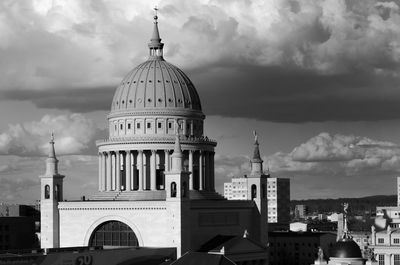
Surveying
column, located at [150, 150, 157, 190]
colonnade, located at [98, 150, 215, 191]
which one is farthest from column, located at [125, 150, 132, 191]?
column, located at [150, 150, 157, 190]

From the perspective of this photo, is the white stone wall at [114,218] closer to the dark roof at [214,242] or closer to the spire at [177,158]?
the spire at [177,158]

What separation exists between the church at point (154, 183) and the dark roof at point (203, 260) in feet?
43.1

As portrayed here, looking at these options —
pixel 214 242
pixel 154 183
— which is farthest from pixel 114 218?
pixel 214 242

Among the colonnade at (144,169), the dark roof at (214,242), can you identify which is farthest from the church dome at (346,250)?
the colonnade at (144,169)

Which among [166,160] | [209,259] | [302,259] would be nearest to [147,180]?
[166,160]

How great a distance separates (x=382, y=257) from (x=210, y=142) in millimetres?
51629

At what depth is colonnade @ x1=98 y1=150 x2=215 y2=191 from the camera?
152250 millimetres

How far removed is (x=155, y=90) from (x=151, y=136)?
7.01 m

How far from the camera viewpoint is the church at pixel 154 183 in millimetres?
141375

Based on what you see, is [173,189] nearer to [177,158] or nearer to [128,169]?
[177,158]

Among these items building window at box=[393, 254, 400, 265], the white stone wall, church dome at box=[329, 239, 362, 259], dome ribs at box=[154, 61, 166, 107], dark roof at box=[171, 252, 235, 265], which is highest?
dome ribs at box=[154, 61, 166, 107]

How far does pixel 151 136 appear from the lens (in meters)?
153

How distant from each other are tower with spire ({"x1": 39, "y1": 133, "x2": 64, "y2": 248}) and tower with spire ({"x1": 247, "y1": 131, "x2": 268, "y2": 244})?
94.1 ft

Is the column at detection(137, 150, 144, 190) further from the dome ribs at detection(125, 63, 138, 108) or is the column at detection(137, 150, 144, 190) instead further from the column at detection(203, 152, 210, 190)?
the column at detection(203, 152, 210, 190)
